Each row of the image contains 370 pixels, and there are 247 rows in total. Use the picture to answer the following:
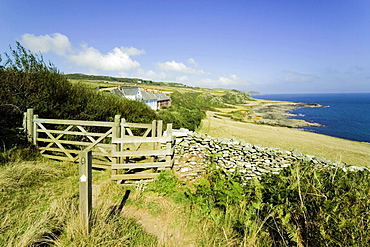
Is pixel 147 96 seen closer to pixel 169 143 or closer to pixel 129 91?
pixel 129 91

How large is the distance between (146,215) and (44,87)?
8.89 m

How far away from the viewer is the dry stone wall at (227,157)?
7668mm

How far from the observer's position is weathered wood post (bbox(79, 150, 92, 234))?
2.99 m

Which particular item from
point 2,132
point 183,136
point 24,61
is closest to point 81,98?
point 24,61

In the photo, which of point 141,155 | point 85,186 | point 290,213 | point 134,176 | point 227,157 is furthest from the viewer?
point 227,157

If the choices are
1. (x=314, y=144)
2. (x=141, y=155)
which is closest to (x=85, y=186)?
(x=141, y=155)

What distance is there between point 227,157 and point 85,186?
6.18 metres

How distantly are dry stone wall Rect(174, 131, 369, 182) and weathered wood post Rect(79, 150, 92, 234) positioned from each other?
4.46m

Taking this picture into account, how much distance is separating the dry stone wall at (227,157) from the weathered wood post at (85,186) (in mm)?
4460

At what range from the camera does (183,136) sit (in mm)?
8516

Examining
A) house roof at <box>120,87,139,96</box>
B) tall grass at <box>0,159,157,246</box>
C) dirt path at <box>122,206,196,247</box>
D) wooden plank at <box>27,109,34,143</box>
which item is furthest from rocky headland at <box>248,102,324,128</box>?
tall grass at <box>0,159,157,246</box>

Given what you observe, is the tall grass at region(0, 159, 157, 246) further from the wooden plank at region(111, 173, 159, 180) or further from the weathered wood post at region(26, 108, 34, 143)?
the weathered wood post at region(26, 108, 34, 143)

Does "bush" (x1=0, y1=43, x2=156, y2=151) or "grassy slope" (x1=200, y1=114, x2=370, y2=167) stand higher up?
"bush" (x1=0, y1=43, x2=156, y2=151)

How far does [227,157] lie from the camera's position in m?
Answer: 8.30
